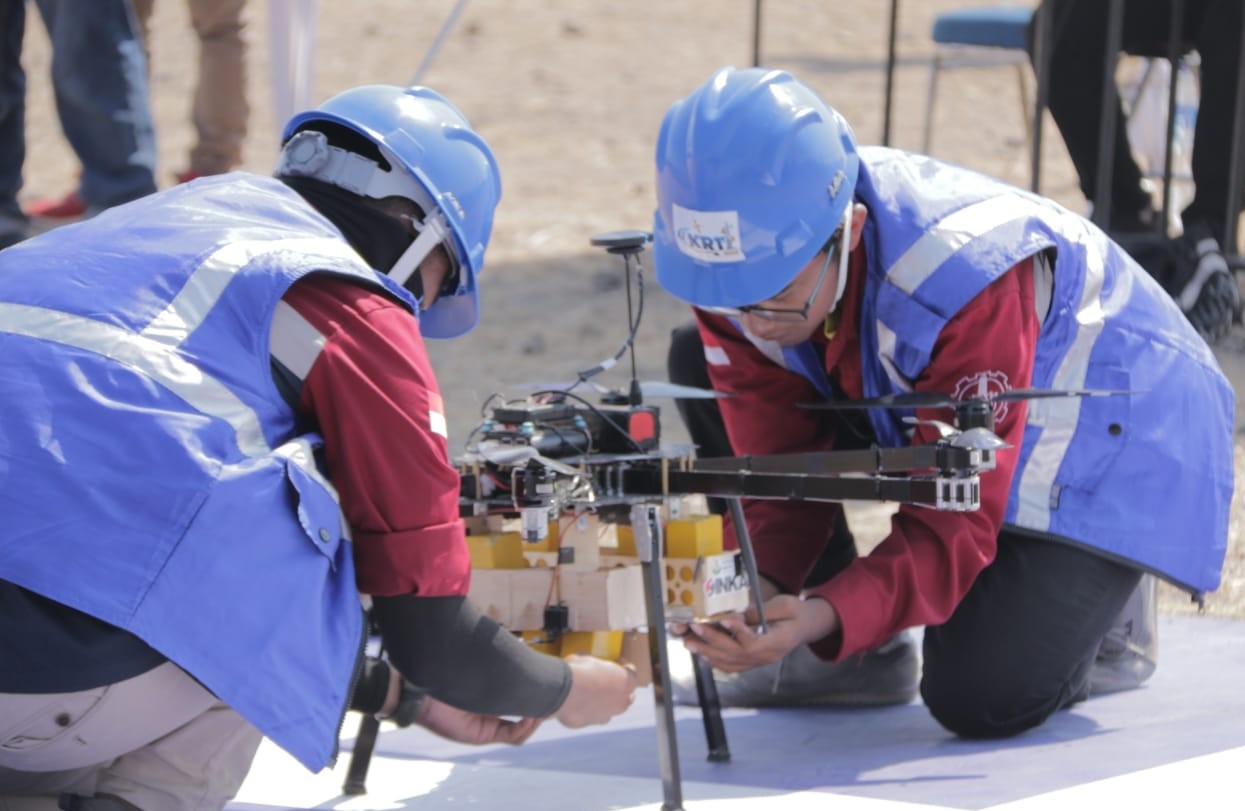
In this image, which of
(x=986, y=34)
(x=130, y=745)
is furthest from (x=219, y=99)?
(x=130, y=745)

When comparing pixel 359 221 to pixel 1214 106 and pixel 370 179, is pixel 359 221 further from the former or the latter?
pixel 1214 106

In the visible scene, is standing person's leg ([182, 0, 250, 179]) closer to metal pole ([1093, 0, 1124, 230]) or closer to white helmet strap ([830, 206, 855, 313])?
metal pole ([1093, 0, 1124, 230])

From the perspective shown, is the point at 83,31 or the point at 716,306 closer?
the point at 716,306

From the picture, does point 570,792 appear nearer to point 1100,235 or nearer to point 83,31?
point 1100,235

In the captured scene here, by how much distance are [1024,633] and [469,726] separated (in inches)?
44.8

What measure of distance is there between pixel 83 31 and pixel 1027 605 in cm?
397

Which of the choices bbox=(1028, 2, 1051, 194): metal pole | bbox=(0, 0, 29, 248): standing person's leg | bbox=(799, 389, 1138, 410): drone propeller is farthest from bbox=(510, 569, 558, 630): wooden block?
bbox=(0, 0, 29, 248): standing person's leg

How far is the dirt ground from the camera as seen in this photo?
7.53 metres

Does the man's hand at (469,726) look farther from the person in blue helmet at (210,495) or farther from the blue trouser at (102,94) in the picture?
the blue trouser at (102,94)

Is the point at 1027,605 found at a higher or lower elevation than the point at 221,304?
lower

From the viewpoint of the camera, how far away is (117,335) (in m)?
2.31

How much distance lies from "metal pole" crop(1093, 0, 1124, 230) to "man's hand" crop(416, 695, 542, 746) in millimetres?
4162

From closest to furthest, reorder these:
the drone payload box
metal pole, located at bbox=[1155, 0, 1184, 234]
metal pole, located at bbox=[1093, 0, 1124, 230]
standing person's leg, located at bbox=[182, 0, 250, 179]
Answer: the drone payload box → metal pole, located at bbox=[1093, 0, 1124, 230] → metal pole, located at bbox=[1155, 0, 1184, 234] → standing person's leg, located at bbox=[182, 0, 250, 179]

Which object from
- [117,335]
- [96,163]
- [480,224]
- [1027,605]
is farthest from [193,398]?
[96,163]
